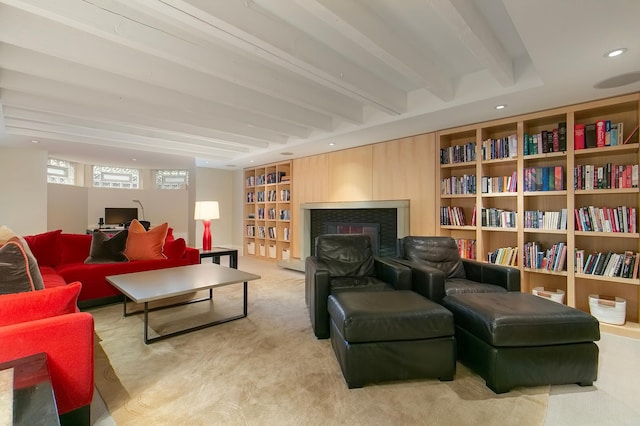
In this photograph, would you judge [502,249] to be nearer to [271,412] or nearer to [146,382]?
[271,412]

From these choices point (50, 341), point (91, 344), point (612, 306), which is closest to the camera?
point (50, 341)

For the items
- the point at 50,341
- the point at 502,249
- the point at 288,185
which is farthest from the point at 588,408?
the point at 288,185

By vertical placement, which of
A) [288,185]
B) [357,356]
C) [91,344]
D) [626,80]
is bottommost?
[357,356]

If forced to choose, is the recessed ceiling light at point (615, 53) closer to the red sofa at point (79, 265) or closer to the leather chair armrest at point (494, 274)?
the leather chair armrest at point (494, 274)

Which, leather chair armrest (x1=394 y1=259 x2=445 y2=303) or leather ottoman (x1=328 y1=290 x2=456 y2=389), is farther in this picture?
leather chair armrest (x1=394 y1=259 x2=445 y2=303)

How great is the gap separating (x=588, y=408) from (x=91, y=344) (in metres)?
2.58

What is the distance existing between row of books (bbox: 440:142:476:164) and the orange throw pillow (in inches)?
149

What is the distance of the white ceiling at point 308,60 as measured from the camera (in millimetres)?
1696

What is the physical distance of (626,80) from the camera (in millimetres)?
2361

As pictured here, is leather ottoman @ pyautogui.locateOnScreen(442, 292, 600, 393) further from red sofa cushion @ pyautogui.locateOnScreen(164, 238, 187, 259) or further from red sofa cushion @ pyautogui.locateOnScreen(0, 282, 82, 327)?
red sofa cushion @ pyautogui.locateOnScreen(164, 238, 187, 259)

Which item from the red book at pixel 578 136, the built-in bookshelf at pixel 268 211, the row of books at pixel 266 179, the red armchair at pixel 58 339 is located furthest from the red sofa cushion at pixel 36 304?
the row of books at pixel 266 179

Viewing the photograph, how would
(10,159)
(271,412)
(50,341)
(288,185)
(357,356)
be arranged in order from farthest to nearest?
(288,185) < (10,159) < (357,356) < (271,412) < (50,341)

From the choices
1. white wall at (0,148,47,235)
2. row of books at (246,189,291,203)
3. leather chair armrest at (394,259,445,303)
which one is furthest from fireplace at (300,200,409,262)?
white wall at (0,148,47,235)

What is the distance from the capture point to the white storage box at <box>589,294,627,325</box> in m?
2.66
